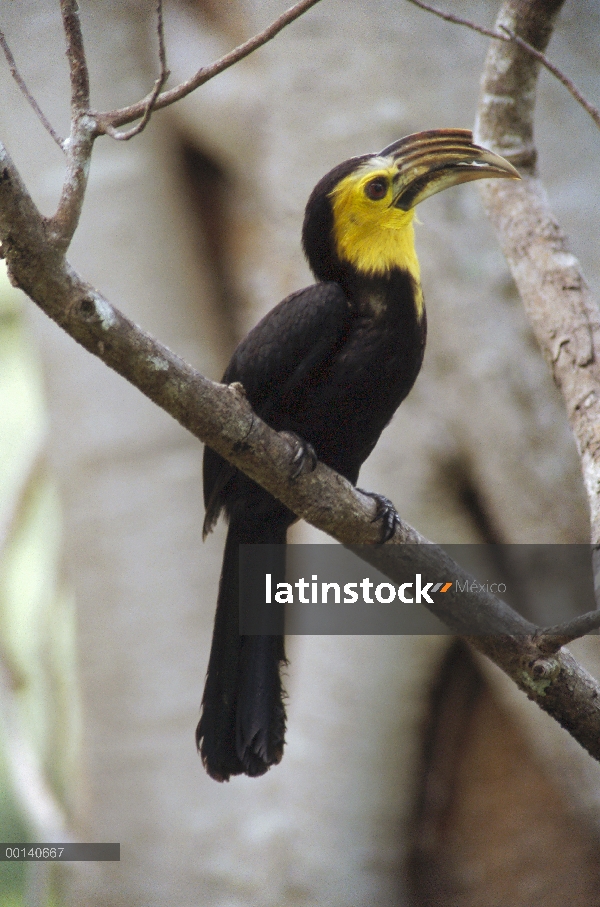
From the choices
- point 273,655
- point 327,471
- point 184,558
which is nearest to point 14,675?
point 184,558

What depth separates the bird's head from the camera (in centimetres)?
143

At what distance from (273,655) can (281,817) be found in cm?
105

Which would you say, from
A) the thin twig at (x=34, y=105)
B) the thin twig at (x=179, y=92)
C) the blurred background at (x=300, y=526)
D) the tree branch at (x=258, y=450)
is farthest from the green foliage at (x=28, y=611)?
the thin twig at (x=179, y=92)

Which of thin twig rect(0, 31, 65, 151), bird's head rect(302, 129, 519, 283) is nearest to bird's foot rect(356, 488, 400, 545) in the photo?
bird's head rect(302, 129, 519, 283)

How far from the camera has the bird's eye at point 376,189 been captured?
1445 millimetres

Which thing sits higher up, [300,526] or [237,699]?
[300,526]

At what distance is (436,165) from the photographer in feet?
4.74

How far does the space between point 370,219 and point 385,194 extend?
5cm

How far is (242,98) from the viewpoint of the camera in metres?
2.67

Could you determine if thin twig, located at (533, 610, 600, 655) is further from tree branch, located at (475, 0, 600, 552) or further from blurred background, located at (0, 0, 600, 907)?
blurred background, located at (0, 0, 600, 907)

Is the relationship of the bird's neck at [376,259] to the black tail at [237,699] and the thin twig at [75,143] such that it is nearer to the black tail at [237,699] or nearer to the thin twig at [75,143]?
the black tail at [237,699]

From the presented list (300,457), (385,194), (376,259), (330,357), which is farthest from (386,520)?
(385,194)

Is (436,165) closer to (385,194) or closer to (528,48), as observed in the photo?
(385,194)

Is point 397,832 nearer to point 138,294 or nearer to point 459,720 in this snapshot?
point 459,720
